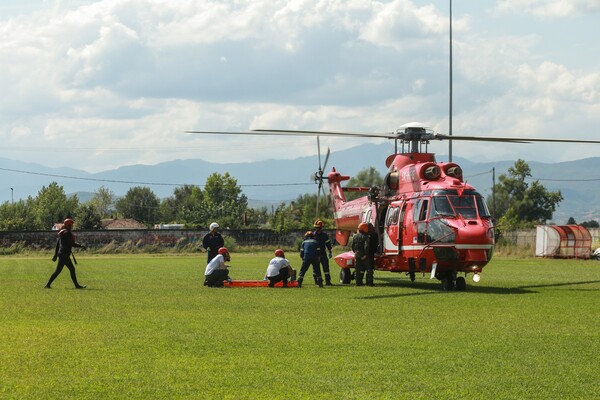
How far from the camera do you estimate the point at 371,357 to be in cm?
1323

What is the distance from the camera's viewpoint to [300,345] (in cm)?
1441

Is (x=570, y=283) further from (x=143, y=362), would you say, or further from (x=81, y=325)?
(x=143, y=362)

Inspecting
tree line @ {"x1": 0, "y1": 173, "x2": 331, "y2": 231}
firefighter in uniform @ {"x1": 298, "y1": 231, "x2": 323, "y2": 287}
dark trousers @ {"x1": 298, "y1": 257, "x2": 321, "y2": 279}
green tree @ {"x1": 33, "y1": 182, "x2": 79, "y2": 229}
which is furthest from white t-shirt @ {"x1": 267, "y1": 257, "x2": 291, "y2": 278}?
green tree @ {"x1": 33, "y1": 182, "x2": 79, "y2": 229}

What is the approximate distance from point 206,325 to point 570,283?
1665 centimetres

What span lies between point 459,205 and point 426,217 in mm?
1053

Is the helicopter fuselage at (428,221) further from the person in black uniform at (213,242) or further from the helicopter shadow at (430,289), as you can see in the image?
the person in black uniform at (213,242)

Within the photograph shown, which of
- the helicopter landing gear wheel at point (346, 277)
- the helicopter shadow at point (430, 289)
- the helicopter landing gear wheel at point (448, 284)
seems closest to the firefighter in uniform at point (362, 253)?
the helicopter shadow at point (430, 289)

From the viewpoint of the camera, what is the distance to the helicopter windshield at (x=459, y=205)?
26391 millimetres

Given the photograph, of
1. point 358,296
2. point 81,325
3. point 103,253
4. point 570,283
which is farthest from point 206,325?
point 103,253

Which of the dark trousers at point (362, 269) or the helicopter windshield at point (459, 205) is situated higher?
the helicopter windshield at point (459, 205)

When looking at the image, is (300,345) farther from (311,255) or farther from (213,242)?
(213,242)

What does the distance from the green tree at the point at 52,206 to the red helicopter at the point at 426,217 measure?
Answer: 406ft

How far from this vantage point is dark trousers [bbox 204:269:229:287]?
28.1 m

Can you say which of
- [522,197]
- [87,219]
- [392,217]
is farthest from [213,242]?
[522,197]
